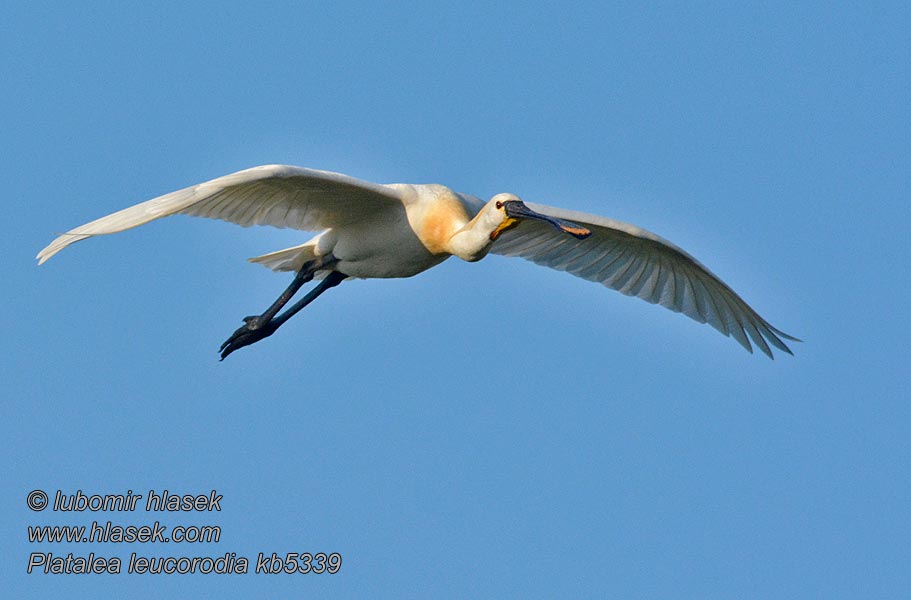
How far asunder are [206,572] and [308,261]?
313 cm

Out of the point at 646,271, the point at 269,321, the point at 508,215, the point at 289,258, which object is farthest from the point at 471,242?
the point at 646,271

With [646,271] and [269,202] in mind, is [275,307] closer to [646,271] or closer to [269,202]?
[269,202]

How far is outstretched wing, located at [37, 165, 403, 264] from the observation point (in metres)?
12.8

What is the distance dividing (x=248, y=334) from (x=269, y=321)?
245 millimetres

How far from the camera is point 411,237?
1491 centimetres

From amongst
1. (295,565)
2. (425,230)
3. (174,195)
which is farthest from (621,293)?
(174,195)

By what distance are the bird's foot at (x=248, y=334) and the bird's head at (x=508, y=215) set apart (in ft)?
9.52

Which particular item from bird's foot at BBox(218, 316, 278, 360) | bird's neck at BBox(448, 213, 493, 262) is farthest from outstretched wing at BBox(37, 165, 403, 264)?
bird's foot at BBox(218, 316, 278, 360)

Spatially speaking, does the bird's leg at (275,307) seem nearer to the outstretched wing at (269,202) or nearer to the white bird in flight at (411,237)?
the white bird in flight at (411,237)

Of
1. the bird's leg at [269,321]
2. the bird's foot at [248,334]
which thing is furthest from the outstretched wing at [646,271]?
the bird's foot at [248,334]

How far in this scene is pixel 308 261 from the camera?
1582cm

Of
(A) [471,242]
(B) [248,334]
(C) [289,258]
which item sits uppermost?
(A) [471,242]

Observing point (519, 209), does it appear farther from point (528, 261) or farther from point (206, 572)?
point (206, 572)

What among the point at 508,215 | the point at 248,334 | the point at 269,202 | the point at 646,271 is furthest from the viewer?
the point at 646,271
